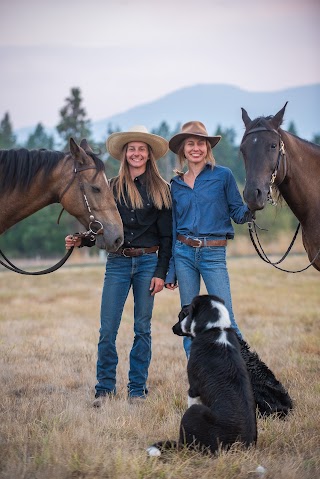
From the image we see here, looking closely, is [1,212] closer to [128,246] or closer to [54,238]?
[128,246]

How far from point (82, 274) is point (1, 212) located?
47.4ft

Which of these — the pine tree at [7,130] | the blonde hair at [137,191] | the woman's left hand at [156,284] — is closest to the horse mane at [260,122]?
the blonde hair at [137,191]

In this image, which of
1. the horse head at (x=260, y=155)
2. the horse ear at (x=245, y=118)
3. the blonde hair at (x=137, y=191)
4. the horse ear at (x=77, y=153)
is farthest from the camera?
the blonde hair at (x=137, y=191)

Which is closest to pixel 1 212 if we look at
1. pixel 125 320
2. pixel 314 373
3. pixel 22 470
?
pixel 22 470

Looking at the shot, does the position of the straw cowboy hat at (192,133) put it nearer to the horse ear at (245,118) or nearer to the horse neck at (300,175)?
the horse ear at (245,118)

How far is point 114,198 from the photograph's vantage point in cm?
585

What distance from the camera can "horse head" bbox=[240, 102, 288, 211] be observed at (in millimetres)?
5090

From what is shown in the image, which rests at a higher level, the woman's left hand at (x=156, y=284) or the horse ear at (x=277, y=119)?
the horse ear at (x=277, y=119)

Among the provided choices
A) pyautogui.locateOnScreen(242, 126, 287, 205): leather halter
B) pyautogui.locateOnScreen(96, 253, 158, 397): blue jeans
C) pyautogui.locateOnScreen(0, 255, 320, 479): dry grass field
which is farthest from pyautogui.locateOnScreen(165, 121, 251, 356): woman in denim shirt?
pyautogui.locateOnScreen(0, 255, 320, 479): dry grass field

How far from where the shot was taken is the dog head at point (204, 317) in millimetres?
4461

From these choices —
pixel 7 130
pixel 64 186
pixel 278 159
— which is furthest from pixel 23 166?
pixel 7 130

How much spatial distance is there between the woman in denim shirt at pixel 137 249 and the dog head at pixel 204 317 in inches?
52.6

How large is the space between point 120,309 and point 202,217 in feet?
4.49

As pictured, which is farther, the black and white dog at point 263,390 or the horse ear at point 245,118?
the horse ear at point 245,118
